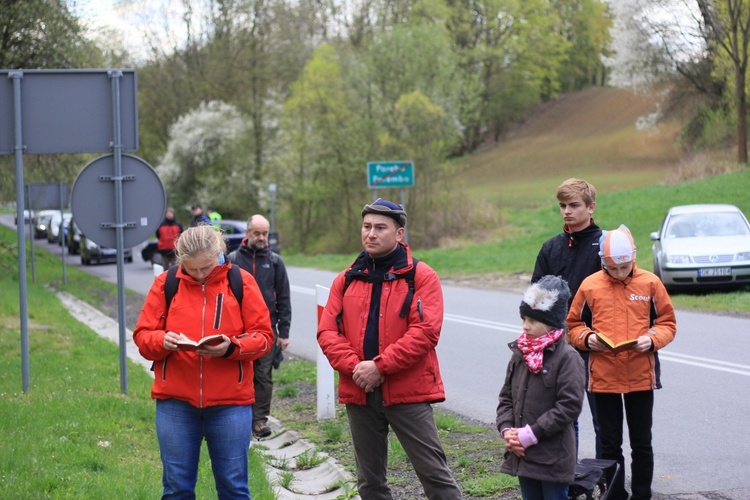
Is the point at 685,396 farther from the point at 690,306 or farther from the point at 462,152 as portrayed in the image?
the point at 462,152

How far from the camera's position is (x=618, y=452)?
18.2 feet

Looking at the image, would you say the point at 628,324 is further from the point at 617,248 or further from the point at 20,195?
the point at 20,195

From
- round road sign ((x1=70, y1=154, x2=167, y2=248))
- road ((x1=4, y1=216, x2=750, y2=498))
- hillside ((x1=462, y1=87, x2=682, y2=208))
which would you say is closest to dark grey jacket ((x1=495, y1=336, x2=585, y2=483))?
road ((x1=4, y1=216, x2=750, y2=498))

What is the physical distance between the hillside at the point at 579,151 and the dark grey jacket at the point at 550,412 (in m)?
41.1

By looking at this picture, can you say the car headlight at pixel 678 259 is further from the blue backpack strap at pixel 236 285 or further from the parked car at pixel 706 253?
the blue backpack strap at pixel 236 285

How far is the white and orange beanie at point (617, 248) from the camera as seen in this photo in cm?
520

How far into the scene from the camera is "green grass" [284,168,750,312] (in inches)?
1035

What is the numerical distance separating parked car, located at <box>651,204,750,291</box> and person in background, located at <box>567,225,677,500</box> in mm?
12157

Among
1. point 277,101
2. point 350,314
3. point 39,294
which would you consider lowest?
point 39,294

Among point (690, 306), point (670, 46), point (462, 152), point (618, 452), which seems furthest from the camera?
point (462, 152)

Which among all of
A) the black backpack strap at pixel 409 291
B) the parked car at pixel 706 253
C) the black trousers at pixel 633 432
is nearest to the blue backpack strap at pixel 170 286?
the black backpack strap at pixel 409 291

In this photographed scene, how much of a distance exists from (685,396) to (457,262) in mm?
18848

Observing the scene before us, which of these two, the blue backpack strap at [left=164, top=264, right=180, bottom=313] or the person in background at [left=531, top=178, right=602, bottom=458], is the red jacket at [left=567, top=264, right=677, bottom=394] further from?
the blue backpack strap at [left=164, top=264, right=180, bottom=313]

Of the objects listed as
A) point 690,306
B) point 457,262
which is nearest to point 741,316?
point 690,306
